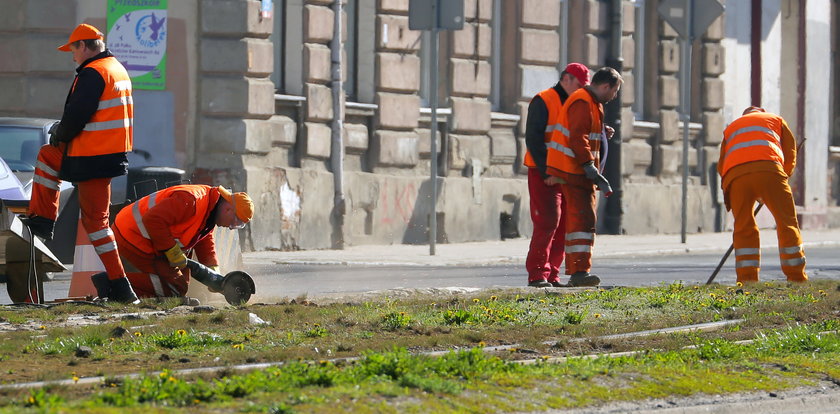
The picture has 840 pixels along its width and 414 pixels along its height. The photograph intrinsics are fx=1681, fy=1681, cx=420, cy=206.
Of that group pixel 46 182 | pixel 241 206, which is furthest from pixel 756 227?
pixel 46 182

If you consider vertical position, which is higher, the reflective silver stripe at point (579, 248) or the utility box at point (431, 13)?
the utility box at point (431, 13)

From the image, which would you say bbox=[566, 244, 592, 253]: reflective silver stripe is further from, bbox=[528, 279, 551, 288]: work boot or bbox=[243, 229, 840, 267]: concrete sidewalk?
bbox=[243, 229, 840, 267]: concrete sidewalk

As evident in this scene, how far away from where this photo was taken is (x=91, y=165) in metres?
9.81

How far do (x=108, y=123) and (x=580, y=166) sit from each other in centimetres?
415

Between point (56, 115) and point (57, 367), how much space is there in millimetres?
10888

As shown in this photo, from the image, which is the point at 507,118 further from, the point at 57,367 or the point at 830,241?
the point at 57,367

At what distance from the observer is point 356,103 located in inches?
790

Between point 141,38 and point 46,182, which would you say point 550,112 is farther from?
point 141,38

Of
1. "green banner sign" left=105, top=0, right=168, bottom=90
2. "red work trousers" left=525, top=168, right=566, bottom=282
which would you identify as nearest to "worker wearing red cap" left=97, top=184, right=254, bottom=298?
"red work trousers" left=525, top=168, right=566, bottom=282

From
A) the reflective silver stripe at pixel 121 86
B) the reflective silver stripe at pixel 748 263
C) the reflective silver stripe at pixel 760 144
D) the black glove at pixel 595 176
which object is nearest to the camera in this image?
the reflective silver stripe at pixel 121 86

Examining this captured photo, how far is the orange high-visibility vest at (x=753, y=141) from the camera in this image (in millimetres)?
12883

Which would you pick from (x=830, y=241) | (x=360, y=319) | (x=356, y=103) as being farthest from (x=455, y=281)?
(x=830, y=241)

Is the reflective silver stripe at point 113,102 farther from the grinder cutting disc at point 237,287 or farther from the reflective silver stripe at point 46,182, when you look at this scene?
the grinder cutting disc at point 237,287

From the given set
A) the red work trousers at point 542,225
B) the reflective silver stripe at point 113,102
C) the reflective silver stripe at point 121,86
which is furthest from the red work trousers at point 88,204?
the red work trousers at point 542,225
